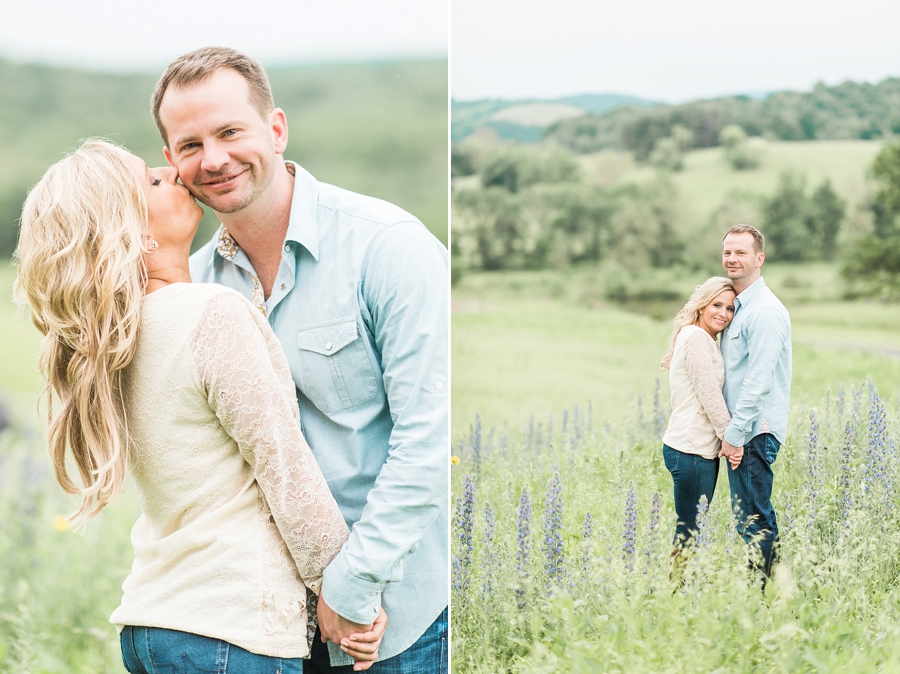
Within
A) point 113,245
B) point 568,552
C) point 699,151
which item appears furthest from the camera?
point 699,151

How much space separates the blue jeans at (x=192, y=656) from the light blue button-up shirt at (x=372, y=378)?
227mm

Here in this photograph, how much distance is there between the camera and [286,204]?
7.27 feet

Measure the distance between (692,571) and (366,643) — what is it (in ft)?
3.09

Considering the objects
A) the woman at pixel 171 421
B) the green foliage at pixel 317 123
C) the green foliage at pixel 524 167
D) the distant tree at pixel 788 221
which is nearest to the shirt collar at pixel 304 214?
the woman at pixel 171 421

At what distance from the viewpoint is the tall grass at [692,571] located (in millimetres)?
2121

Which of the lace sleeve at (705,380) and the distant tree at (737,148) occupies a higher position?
the distant tree at (737,148)

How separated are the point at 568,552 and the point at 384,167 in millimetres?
4229

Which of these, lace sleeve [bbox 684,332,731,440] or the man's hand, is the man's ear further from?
the man's hand

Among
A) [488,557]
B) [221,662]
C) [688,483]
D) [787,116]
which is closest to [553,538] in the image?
[488,557]

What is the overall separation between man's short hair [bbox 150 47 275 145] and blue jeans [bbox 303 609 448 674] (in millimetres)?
1516

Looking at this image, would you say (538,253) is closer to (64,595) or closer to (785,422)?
(785,422)

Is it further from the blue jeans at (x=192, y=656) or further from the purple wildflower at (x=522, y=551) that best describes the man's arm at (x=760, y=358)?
the blue jeans at (x=192, y=656)

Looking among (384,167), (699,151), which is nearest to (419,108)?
(384,167)

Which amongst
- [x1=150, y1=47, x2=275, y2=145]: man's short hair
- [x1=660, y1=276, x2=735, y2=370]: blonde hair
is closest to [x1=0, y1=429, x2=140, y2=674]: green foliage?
[x1=150, y1=47, x2=275, y2=145]: man's short hair
